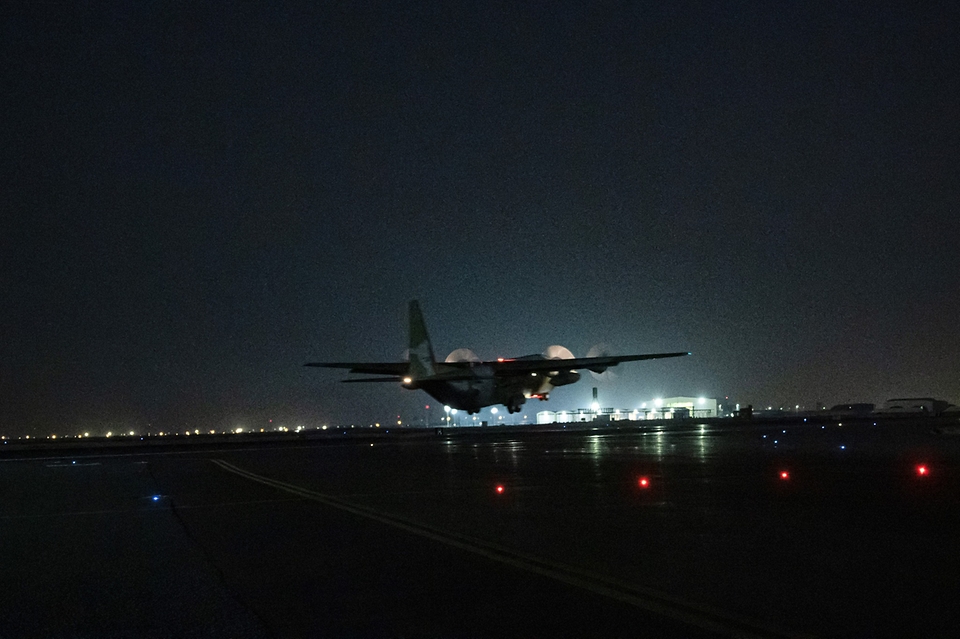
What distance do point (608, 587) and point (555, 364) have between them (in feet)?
174

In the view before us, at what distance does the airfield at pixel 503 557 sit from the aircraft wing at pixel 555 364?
37220mm

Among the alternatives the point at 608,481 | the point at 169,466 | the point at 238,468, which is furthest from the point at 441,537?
the point at 169,466

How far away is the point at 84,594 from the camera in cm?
956

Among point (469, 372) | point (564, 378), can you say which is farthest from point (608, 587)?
point (564, 378)

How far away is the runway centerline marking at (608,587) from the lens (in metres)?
7.42

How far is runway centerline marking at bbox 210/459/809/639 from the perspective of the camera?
7422mm

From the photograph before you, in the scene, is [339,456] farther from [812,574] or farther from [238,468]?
[812,574]

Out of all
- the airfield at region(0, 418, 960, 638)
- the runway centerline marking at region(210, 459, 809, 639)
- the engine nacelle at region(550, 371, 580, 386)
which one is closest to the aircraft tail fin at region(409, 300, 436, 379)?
the engine nacelle at region(550, 371, 580, 386)

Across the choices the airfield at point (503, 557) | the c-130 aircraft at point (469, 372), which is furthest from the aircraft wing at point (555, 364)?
the airfield at point (503, 557)

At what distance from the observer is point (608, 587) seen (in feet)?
29.9

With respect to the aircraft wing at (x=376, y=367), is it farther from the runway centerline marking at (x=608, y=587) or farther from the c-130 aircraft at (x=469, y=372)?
the runway centerline marking at (x=608, y=587)

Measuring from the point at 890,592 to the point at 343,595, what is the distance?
17.5 ft

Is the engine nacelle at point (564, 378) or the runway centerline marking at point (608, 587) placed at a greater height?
the engine nacelle at point (564, 378)

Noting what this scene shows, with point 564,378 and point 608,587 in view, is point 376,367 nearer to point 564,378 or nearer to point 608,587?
point 564,378
